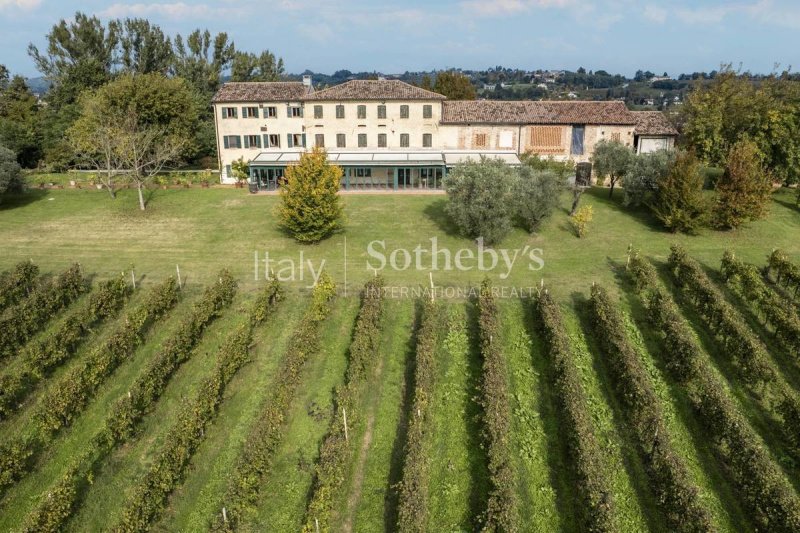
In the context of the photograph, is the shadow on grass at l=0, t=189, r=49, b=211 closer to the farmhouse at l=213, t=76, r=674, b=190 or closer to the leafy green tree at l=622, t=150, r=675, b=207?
the farmhouse at l=213, t=76, r=674, b=190

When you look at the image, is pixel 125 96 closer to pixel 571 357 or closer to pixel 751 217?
pixel 571 357

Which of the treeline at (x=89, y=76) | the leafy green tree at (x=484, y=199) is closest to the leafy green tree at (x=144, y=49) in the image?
the treeline at (x=89, y=76)

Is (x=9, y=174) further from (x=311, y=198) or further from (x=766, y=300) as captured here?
(x=766, y=300)

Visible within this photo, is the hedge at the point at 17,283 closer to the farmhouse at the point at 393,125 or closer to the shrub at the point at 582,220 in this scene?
the farmhouse at the point at 393,125

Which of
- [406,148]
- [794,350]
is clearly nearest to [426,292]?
[794,350]

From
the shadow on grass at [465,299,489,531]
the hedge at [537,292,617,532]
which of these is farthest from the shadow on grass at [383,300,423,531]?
the hedge at [537,292,617,532]
